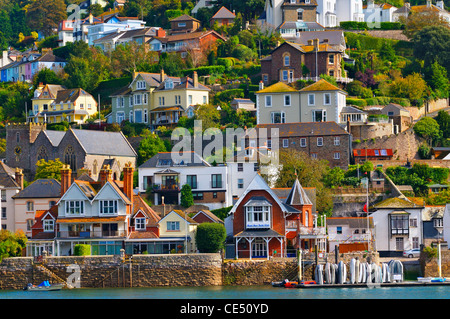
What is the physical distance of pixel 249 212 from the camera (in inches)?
2963

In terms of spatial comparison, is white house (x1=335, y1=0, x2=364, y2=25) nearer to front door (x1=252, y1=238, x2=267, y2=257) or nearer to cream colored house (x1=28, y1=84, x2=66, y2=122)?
cream colored house (x1=28, y1=84, x2=66, y2=122)

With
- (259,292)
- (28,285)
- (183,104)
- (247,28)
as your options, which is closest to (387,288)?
(259,292)

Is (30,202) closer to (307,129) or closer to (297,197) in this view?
(297,197)

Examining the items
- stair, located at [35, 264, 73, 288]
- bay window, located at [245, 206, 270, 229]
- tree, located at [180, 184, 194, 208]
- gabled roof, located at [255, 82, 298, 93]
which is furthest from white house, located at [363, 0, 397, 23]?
stair, located at [35, 264, 73, 288]

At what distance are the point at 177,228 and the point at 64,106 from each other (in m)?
41.2

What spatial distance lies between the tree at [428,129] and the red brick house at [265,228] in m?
23.7

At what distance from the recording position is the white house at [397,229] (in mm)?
79688

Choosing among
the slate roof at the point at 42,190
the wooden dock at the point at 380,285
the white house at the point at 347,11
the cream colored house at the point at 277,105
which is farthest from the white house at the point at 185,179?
the white house at the point at 347,11

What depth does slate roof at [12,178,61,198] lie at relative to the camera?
84.8 metres

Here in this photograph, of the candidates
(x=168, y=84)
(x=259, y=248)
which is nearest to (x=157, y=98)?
(x=168, y=84)

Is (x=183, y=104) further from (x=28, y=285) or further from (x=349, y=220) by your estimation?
(x=28, y=285)

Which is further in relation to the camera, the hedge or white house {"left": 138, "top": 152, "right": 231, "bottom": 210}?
the hedge

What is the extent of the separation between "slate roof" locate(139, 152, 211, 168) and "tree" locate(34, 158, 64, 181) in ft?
25.5

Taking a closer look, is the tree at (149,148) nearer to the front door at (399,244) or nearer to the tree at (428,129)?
the tree at (428,129)
